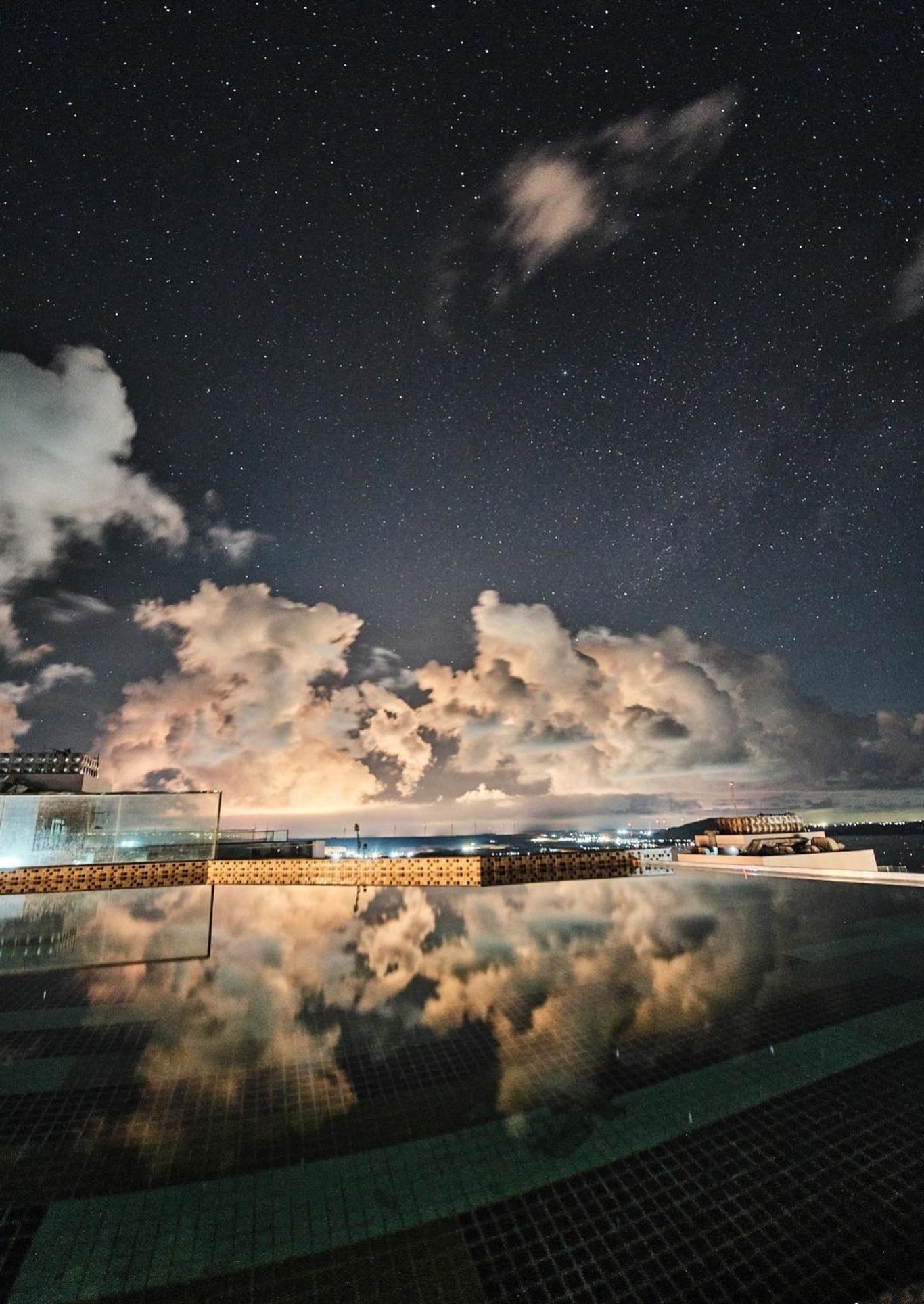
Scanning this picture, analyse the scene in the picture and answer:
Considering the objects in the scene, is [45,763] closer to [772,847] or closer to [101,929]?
[101,929]

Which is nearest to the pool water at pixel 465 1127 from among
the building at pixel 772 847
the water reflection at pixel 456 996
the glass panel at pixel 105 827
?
the water reflection at pixel 456 996

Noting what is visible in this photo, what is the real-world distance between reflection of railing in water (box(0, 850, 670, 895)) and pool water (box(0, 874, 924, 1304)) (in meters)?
9.88

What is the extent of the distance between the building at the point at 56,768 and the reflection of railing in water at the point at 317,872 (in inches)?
835

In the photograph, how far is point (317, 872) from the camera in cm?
1920

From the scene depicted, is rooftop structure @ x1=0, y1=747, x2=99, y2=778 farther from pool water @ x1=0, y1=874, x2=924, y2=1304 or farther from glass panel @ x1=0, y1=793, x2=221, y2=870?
pool water @ x1=0, y1=874, x2=924, y2=1304

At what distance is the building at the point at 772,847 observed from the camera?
23.8 metres

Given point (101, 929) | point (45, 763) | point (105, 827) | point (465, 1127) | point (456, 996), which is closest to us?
point (465, 1127)

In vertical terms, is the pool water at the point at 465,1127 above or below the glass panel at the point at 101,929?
below

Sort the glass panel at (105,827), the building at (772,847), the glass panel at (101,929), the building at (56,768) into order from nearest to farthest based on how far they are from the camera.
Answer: the glass panel at (101,929)
the glass panel at (105,827)
the building at (772,847)
the building at (56,768)

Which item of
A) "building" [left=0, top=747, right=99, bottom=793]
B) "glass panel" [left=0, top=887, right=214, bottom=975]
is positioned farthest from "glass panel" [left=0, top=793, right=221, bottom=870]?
"building" [left=0, top=747, right=99, bottom=793]

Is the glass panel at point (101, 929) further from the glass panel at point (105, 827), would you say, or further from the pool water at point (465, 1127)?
the glass panel at point (105, 827)

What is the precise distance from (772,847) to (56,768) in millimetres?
46058

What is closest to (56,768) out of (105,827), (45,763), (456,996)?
(45,763)

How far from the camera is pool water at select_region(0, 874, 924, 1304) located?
3.12 m
